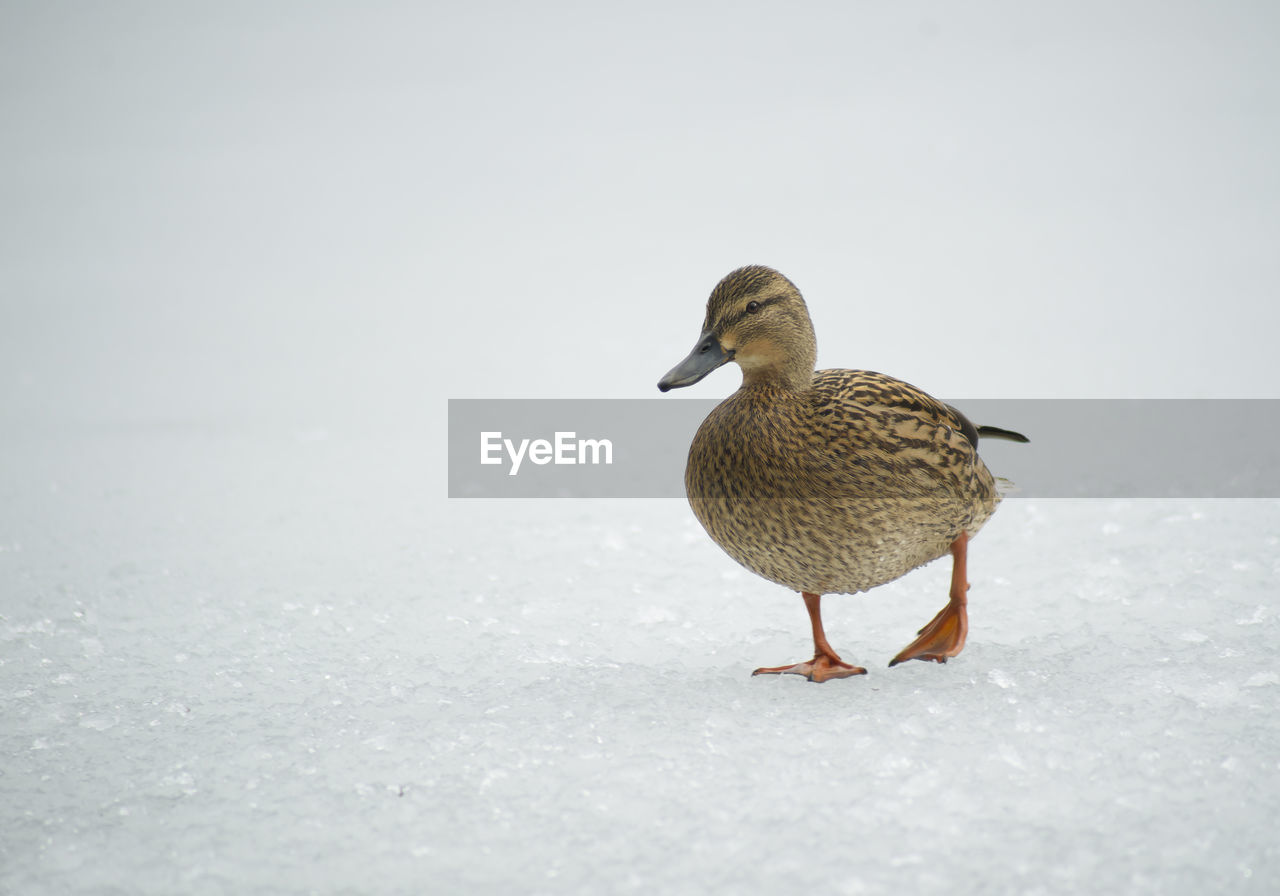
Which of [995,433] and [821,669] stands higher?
[995,433]

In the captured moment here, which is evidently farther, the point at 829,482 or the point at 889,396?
the point at 889,396

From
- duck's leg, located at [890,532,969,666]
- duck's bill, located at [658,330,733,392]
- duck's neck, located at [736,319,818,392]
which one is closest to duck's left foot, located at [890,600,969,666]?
duck's leg, located at [890,532,969,666]

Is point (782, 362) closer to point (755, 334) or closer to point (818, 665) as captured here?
point (755, 334)

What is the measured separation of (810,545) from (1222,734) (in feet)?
3.63

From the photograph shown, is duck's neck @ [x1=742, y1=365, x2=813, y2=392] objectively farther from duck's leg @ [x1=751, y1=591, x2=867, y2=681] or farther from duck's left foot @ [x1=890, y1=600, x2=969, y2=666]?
duck's left foot @ [x1=890, y1=600, x2=969, y2=666]

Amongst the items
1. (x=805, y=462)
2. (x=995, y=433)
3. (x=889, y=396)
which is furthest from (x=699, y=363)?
(x=995, y=433)

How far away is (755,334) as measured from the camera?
2.73m

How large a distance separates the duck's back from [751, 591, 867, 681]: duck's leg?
14 centimetres

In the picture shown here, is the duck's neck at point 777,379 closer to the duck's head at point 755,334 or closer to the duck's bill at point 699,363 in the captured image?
the duck's head at point 755,334

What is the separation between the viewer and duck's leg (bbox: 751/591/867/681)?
115 inches

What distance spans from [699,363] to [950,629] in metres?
1.19

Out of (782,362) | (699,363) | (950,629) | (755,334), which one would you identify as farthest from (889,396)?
(950,629)

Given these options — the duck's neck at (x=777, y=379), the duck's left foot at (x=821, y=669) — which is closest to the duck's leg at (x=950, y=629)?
the duck's left foot at (x=821, y=669)

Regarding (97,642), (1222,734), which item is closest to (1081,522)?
(1222,734)
